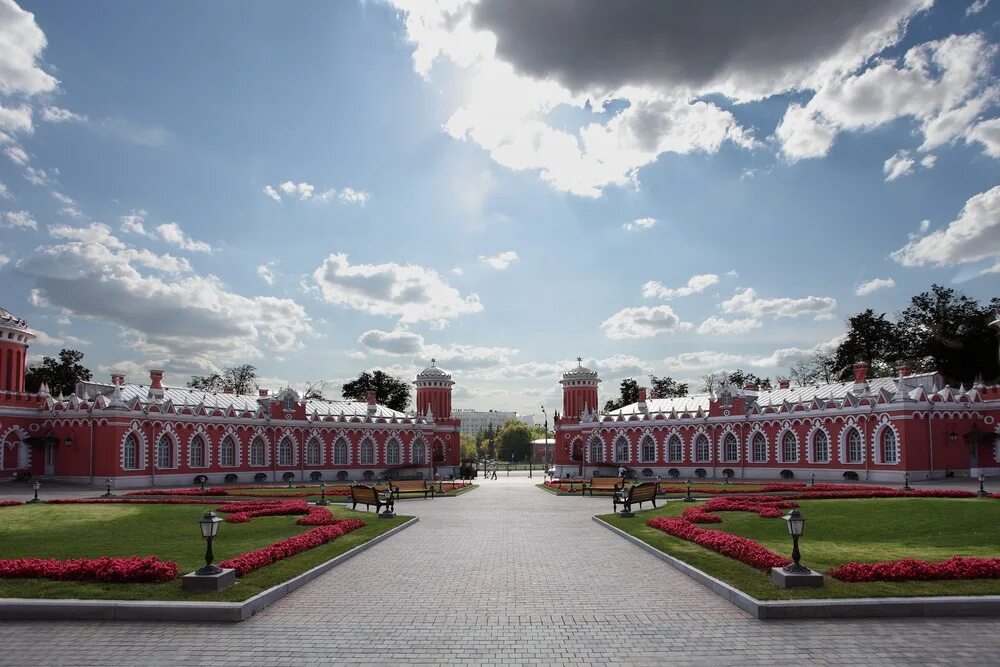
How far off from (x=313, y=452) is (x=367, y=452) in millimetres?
5589

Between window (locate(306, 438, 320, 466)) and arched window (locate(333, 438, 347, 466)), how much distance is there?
153cm

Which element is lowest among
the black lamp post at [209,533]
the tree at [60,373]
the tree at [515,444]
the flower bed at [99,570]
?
the tree at [515,444]

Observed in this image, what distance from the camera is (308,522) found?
2116 cm

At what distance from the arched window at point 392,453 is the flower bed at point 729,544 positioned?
47.4m

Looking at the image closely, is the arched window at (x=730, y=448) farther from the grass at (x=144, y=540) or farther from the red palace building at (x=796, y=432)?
the grass at (x=144, y=540)

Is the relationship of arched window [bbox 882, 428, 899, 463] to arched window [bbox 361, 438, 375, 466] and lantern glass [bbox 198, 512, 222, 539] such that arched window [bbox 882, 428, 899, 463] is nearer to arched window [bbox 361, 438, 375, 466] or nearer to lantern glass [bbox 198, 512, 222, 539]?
arched window [bbox 361, 438, 375, 466]

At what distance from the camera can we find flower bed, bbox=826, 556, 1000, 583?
11.9 m

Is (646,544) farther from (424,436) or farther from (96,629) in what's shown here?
(424,436)

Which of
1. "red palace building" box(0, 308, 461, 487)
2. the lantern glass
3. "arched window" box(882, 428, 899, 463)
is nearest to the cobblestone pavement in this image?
the lantern glass

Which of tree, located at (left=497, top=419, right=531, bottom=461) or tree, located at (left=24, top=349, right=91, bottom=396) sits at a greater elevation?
tree, located at (left=24, top=349, right=91, bottom=396)

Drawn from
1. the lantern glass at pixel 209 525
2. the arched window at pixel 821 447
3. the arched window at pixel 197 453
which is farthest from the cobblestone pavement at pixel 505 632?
the arched window at pixel 197 453

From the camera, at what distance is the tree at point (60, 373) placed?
6900 centimetres

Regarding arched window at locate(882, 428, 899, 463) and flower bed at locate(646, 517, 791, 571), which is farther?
arched window at locate(882, 428, 899, 463)

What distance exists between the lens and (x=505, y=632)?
10.1 m
